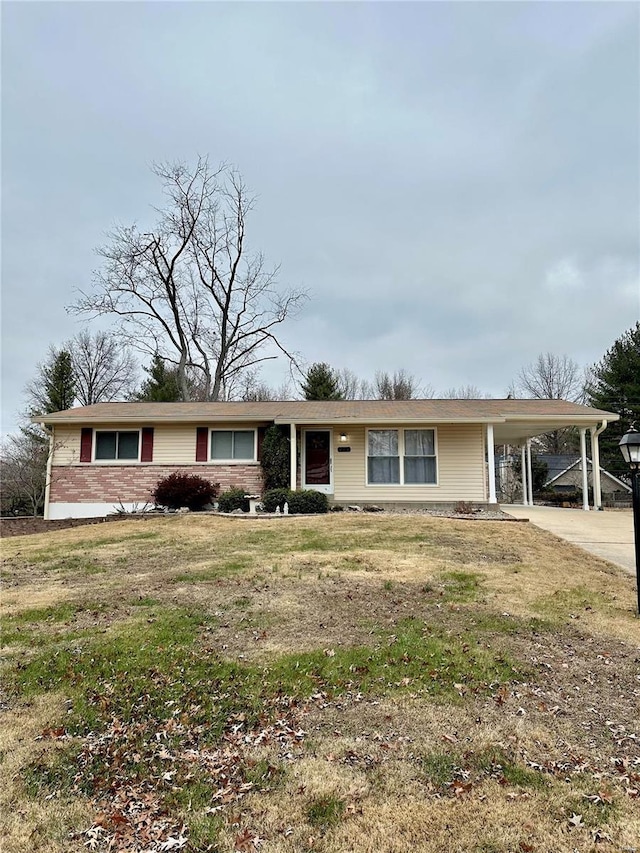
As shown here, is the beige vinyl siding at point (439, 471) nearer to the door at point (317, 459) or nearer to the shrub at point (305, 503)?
the door at point (317, 459)

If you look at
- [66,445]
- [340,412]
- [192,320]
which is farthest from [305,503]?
[192,320]

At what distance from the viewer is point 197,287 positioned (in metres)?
28.0

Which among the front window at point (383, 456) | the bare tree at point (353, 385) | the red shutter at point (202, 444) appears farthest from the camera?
the bare tree at point (353, 385)

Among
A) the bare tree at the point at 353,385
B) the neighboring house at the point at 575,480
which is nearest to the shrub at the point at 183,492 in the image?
the neighboring house at the point at 575,480

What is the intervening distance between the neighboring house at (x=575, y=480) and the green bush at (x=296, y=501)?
12.8 meters

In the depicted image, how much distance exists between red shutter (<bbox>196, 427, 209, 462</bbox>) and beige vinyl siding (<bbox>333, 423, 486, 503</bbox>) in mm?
3712

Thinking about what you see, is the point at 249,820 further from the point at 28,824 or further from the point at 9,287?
the point at 9,287

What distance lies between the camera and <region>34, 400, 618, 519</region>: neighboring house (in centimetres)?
1383

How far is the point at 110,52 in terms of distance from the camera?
12789 millimetres

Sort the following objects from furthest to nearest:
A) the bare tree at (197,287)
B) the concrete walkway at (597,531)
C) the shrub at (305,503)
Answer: the bare tree at (197,287), the shrub at (305,503), the concrete walkway at (597,531)

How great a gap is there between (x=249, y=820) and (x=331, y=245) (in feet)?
74.7

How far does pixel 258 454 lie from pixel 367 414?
332 cm

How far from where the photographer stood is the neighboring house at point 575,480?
20.9 metres

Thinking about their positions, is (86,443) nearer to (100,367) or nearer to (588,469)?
(100,367)
